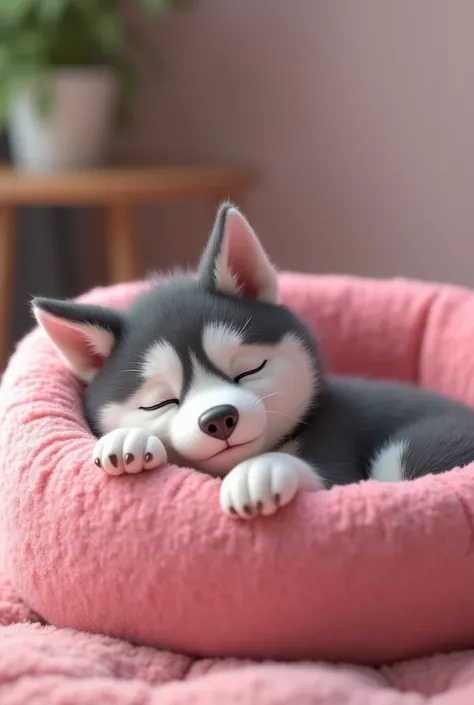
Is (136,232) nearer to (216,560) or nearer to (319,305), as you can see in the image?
(319,305)

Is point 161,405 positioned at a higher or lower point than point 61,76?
lower

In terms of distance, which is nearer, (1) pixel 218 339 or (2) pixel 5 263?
(1) pixel 218 339

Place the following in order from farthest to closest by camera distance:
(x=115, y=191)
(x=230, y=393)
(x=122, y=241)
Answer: (x=122, y=241) < (x=115, y=191) < (x=230, y=393)

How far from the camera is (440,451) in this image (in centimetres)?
105

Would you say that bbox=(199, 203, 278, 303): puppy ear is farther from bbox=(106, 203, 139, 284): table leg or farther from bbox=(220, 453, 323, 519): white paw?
bbox=(106, 203, 139, 284): table leg

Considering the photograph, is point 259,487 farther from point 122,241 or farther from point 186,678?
point 122,241

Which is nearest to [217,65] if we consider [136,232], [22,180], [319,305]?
[136,232]

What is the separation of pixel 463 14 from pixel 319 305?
0.96m

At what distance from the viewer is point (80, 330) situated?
1.06m

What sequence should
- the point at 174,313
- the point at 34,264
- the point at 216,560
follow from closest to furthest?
1. the point at 216,560
2. the point at 174,313
3. the point at 34,264

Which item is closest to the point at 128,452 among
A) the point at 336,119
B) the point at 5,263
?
the point at 5,263

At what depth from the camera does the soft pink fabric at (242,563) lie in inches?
32.9

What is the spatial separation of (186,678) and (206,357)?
0.34m

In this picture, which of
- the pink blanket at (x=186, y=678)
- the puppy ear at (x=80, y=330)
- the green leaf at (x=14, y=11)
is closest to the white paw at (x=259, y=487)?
the pink blanket at (x=186, y=678)
